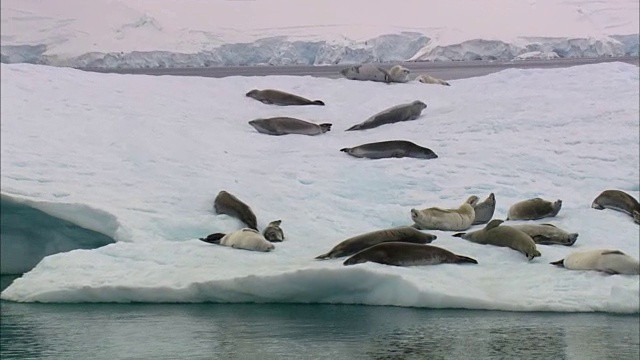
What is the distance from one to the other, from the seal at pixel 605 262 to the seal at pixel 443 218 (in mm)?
654

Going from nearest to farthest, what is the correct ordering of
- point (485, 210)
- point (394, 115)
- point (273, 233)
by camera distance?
point (273, 233) → point (485, 210) → point (394, 115)

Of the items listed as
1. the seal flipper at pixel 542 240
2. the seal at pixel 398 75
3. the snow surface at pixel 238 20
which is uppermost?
the seal at pixel 398 75

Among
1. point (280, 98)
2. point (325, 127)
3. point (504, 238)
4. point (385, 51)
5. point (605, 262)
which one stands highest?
point (385, 51)

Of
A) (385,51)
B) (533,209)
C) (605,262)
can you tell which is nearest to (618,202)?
(533,209)

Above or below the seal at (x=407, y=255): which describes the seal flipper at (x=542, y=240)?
above

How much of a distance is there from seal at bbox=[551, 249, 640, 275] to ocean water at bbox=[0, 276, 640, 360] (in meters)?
0.27

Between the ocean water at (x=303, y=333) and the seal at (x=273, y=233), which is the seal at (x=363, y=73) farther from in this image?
the ocean water at (x=303, y=333)

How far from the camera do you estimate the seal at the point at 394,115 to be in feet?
16.6

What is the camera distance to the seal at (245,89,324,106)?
5391mm

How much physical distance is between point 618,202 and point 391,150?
1.07m

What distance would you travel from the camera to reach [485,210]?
400cm

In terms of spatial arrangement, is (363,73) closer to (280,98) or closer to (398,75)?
(398,75)

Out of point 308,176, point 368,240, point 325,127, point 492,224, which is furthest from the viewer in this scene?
point 325,127

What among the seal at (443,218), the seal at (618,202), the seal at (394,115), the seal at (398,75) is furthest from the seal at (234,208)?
A: the seal at (398,75)
